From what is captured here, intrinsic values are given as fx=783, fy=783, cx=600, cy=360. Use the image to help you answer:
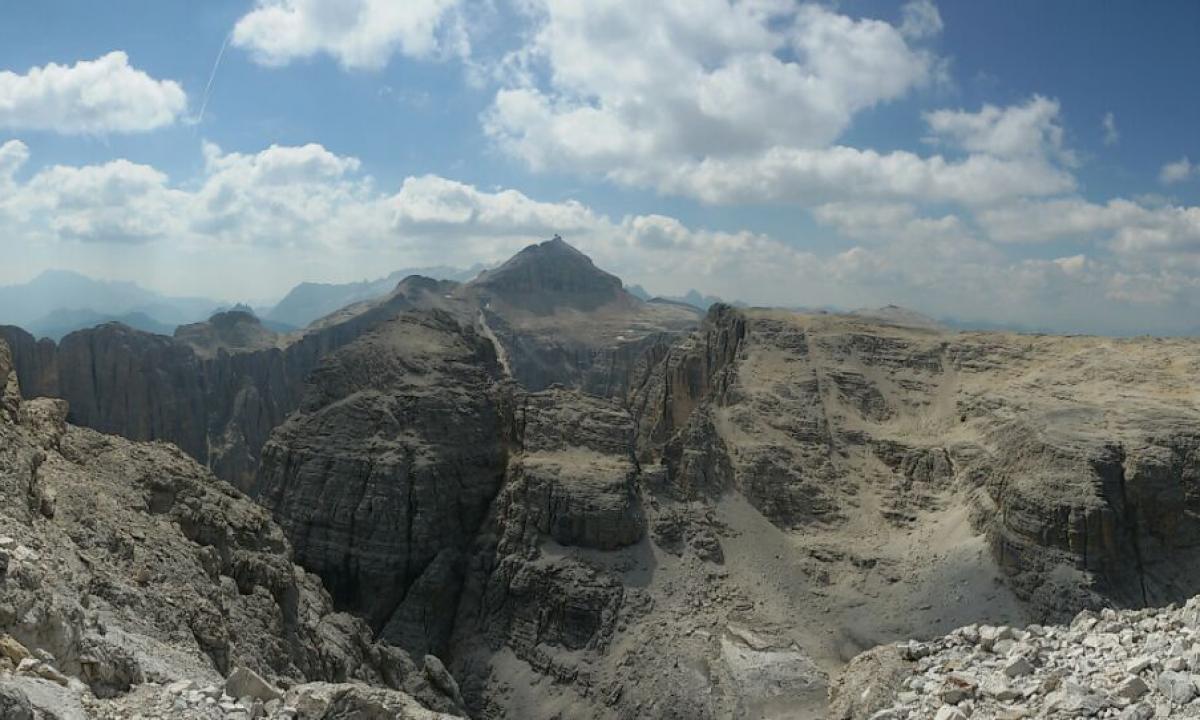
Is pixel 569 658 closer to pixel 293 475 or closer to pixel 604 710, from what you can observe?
pixel 604 710

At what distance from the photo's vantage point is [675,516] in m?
67.0

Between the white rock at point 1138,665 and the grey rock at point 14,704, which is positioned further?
the white rock at point 1138,665

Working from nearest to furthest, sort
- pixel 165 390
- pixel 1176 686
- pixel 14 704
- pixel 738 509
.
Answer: pixel 14 704 → pixel 1176 686 → pixel 738 509 → pixel 165 390

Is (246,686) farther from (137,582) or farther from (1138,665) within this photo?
(1138,665)

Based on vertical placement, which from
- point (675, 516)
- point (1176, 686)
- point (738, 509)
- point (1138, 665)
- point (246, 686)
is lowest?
point (675, 516)

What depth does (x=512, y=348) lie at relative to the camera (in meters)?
187

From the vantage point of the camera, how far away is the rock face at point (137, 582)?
46.7 feet

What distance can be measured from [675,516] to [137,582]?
1966 inches

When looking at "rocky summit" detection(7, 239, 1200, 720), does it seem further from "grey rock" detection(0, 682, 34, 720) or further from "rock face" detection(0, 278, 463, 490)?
"rock face" detection(0, 278, 463, 490)

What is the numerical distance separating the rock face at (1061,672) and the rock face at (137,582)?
17183 millimetres

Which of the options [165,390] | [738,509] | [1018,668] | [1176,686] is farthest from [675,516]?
[165,390]

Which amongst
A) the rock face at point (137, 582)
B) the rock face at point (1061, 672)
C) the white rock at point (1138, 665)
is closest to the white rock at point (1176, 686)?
the rock face at point (1061, 672)

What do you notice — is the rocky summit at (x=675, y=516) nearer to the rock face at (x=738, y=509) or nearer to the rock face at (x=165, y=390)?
the rock face at (x=738, y=509)

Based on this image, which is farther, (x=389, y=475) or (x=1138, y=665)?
(x=389, y=475)
